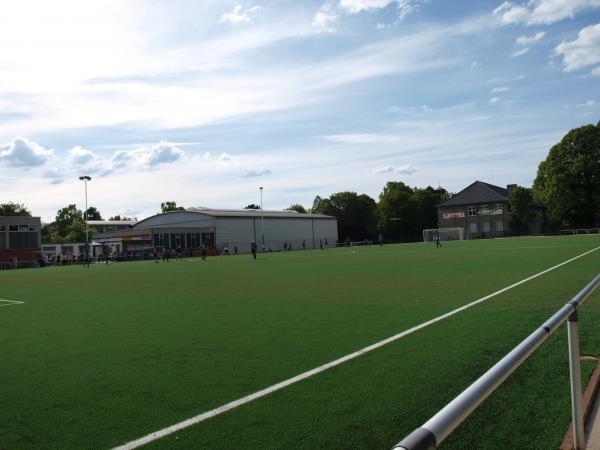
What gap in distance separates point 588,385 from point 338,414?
2.57 meters

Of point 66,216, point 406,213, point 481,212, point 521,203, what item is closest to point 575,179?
point 521,203

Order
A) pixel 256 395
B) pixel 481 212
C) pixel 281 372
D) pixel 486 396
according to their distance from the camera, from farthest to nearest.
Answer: pixel 481 212 → pixel 281 372 → pixel 256 395 → pixel 486 396

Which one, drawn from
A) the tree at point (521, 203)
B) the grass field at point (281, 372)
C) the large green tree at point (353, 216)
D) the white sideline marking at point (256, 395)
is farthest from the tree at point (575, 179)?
the white sideline marking at point (256, 395)

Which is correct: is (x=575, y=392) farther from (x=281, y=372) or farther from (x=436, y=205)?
(x=436, y=205)

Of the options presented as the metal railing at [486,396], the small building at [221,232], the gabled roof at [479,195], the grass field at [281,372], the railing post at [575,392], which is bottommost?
the grass field at [281,372]

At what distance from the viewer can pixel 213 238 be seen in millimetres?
79562

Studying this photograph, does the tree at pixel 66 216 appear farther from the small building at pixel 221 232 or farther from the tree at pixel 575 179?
the tree at pixel 575 179

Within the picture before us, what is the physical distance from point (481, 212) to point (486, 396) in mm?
96535

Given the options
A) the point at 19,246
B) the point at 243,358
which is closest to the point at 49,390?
the point at 243,358

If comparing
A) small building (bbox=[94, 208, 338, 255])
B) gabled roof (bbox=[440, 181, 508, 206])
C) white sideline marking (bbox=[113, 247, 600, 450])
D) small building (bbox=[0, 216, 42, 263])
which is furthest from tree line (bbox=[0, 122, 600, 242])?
white sideline marking (bbox=[113, 247, 600, 450])

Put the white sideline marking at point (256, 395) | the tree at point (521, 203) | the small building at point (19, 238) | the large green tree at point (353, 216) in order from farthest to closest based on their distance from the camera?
the large green tree at point (353, 216) < the tree at point (521, 203) < the small building at point (19, 238) < the white sideline marking at point (256, 395)

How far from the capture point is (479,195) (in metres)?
94.5

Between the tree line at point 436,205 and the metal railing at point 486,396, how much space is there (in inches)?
3045

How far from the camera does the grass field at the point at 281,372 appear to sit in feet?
14.7
